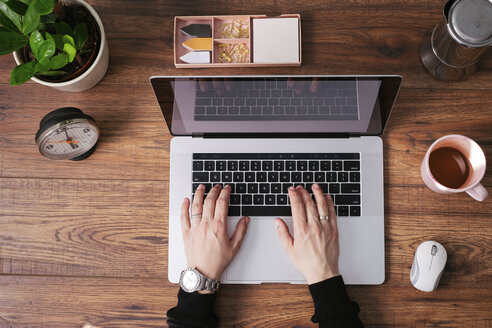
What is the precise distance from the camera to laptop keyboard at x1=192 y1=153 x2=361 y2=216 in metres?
0.89

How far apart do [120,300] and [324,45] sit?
83 cm

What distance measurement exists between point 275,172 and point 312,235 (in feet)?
0.58

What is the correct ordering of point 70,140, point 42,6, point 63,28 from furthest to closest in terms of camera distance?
point 70,140 < point 63,28 < point 42,6

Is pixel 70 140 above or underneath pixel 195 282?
above

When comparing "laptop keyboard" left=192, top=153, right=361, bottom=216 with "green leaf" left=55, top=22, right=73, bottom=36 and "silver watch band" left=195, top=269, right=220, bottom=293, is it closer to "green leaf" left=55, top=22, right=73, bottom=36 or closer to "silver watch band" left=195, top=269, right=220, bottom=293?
"silver watch band" left=195, top=269, right=220, bottom=293

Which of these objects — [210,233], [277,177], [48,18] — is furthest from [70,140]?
[277,177]

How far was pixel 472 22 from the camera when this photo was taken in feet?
2.54

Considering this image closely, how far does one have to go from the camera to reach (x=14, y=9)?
0.69 metres

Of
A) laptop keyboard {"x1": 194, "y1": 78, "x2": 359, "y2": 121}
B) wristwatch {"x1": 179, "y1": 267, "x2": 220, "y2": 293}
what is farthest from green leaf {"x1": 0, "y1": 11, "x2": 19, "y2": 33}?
wristwatch {"x1": 179, "y1": 267, "x2": 220, "y2": 293}

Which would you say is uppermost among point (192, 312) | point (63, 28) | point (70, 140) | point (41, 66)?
point (63, 28)

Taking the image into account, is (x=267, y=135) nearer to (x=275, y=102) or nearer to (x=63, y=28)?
(x=275, y=102)

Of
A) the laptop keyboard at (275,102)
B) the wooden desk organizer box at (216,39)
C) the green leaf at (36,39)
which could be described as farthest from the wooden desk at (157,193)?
the green leaf at (36,39)

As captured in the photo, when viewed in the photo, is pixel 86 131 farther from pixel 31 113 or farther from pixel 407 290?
pixel 407 290

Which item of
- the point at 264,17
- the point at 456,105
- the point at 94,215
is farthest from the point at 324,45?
the point at 94,215
